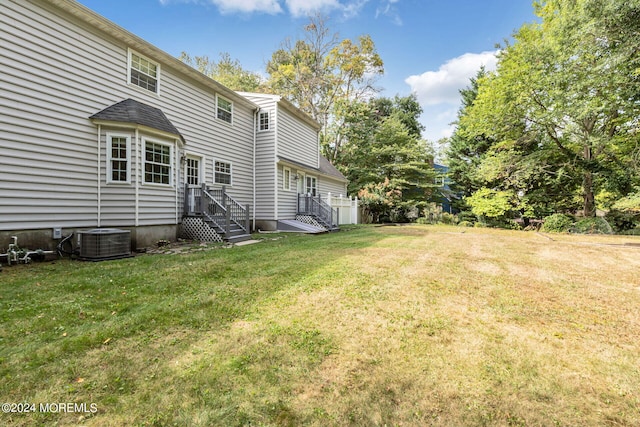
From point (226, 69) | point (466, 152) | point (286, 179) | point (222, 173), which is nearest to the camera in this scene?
point (222, 173)

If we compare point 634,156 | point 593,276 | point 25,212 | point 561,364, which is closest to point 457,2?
point 634,156

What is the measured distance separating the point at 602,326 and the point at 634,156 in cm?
1563

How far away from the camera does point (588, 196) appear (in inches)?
605

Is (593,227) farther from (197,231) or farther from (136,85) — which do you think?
(136,85)

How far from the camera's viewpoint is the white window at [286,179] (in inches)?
516

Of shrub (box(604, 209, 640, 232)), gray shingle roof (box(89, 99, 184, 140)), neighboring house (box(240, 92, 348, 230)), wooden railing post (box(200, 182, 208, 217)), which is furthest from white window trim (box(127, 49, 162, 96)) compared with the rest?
shrub (box(604, 209, 640, 232))

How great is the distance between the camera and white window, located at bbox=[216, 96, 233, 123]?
11.2 metres

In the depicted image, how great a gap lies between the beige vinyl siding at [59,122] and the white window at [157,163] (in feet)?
0.85

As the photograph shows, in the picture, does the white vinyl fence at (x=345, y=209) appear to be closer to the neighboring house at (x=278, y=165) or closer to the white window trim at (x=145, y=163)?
the neighboring house at (x=278, y=165)

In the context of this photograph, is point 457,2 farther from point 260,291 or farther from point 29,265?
point 29,265

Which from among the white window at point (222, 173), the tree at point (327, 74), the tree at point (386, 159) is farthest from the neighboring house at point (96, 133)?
the tree at point (327, 74)

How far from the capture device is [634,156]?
13.0 meters

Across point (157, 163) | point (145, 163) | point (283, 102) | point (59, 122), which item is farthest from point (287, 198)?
point (59, 122)

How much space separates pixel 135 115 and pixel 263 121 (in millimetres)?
6211
